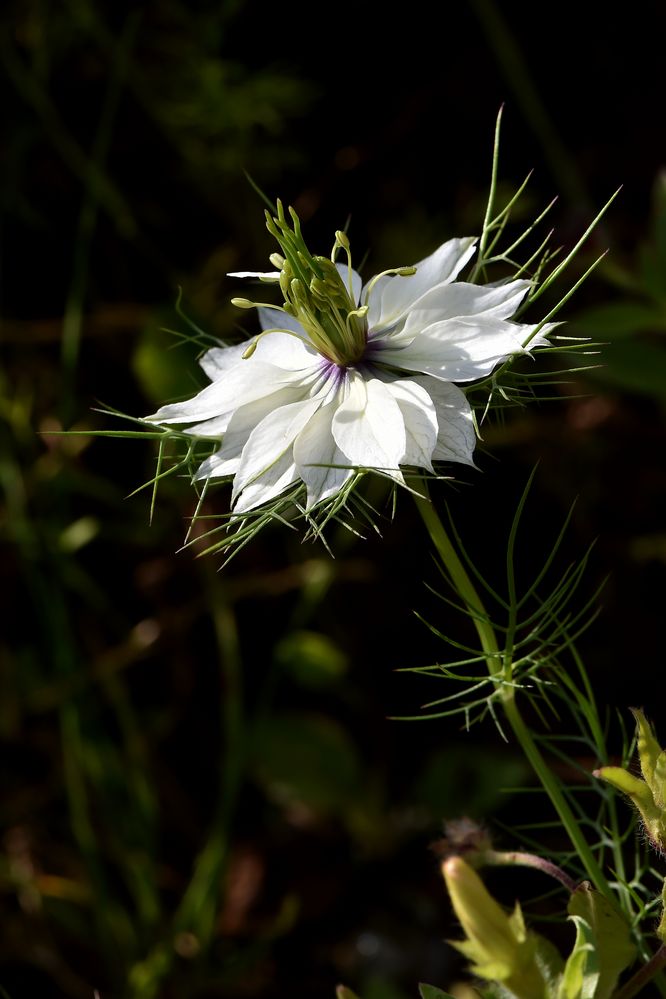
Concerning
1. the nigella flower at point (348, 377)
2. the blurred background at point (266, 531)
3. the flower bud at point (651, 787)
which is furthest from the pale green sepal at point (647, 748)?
the blurred background at point (266, 531)

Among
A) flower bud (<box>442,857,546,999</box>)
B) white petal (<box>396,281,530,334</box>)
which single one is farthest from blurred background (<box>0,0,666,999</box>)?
flower bud (<box>442,857,546,999</box>)

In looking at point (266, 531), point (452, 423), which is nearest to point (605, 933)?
point (452, 423)

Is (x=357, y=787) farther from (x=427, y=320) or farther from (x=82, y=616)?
(x=427, y=320)

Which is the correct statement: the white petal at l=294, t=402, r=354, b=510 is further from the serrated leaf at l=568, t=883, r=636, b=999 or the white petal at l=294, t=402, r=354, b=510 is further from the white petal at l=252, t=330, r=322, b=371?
the serrated leaf at l=568, t=883, r=636, b=999

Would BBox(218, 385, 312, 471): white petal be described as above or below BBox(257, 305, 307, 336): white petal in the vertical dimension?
below

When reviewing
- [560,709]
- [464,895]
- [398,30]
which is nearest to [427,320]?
[464,895]

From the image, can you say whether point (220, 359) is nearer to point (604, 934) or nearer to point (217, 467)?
point (217, 467)
